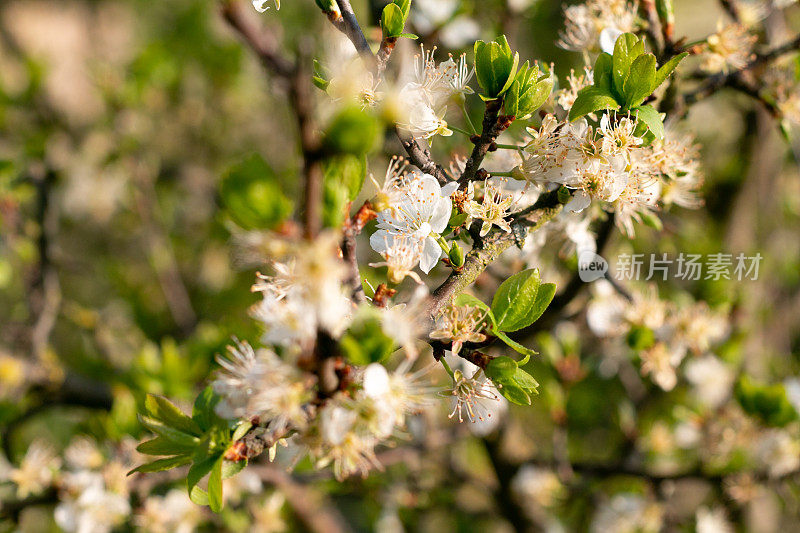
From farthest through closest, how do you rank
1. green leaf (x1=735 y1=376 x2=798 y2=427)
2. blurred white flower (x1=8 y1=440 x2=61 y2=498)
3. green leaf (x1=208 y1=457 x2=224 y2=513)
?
green leaf (x1=735 y1=376 x2=798 y2=427) < blurred white flower (x1=8 y1=440 x2=61 y2=498) < green leaf (x1=208 y1=457 x2=224 y2=513)

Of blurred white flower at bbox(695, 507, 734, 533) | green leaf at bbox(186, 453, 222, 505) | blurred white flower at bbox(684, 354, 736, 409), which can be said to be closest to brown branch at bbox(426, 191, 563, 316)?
green leaf at bbox(186, 453, 222, 505)

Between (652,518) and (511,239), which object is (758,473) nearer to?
(652,518)

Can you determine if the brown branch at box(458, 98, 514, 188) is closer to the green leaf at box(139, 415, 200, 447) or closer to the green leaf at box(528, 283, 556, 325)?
the green leaf at box(528, 283, 556, 325)

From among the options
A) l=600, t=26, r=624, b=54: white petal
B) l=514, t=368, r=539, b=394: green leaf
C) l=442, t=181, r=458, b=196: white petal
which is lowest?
l=514, t=368, r=539, b=394: green leaf

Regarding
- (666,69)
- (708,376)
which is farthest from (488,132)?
(708,376)

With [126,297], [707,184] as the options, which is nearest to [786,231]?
[707,184]

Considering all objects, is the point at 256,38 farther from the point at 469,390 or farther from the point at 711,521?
the point at 711,521
